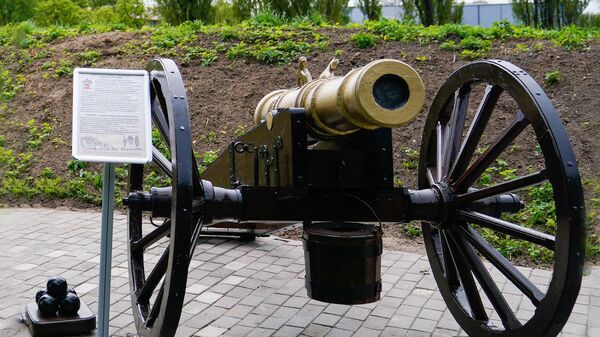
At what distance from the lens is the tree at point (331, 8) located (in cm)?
1538

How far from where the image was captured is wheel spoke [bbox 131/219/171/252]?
3537 millimetres

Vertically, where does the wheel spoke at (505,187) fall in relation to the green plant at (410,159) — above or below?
above

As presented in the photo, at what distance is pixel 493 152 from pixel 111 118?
1.84m

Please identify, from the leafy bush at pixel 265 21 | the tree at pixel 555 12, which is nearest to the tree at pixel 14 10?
the leafy bush at pixel 265 21

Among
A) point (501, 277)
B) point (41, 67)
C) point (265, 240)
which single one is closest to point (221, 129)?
point (265, 240)

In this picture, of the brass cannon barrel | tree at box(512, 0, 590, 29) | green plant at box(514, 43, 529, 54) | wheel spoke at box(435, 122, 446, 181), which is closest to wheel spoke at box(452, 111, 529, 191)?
wheel spoke at box(435, 122, 446, 181)

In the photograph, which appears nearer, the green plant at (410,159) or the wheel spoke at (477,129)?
the wheel spoke at (477,129)

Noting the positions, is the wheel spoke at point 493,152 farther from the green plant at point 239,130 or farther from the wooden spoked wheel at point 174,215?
the green plant at point 239,130

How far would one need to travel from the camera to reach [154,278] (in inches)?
142

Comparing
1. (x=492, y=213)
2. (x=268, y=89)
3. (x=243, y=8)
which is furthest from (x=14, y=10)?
(x=492, y=213)

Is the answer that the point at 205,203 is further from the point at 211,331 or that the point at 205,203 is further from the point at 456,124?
the point at 456,124

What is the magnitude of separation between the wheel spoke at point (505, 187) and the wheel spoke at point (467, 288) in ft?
0.95

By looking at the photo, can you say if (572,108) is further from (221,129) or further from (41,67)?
(41,67)

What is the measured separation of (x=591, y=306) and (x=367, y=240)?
1.91m
